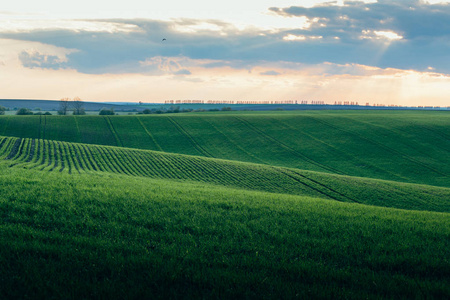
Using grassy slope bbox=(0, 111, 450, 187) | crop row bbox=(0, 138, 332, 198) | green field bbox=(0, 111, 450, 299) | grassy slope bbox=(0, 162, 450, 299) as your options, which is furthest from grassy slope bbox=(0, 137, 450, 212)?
grassy slope bbox=(0, 162, 450, 299)

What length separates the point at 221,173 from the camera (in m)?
36.6

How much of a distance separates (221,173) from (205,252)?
2924cm

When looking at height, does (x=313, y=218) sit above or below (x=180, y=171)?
above

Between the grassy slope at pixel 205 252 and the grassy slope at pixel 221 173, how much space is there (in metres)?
17.7

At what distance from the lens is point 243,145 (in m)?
70.5

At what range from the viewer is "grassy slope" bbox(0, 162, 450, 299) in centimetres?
593

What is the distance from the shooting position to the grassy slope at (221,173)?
29613mm

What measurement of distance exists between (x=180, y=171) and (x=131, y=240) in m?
29.2

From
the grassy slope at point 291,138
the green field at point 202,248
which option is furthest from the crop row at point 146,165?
the grassy slope at point 291,138

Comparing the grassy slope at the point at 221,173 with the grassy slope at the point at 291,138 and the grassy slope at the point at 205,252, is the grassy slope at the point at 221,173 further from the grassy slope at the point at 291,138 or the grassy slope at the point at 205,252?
the grassy slope at the point at 205,252

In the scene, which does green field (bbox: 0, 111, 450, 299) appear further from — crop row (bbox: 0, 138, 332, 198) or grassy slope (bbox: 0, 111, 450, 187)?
grassy slope (bbox: 0, 111, 450, 187)

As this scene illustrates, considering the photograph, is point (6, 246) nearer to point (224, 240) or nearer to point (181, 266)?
point (181, 266)

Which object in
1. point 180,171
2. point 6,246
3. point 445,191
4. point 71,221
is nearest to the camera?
point 6,246

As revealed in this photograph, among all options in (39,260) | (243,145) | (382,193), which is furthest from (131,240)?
(243,145)
